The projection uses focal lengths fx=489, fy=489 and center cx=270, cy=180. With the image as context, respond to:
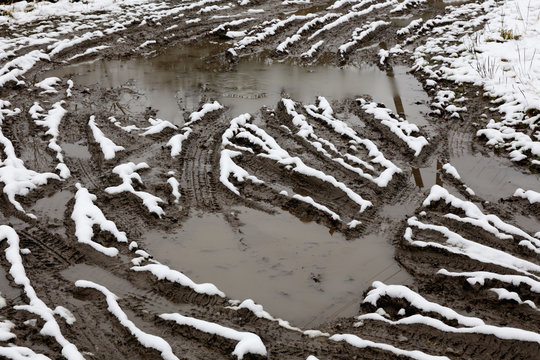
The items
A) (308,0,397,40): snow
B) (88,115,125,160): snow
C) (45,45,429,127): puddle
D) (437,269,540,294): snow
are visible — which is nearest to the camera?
(437,269,540,294): snow

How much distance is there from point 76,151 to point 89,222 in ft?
6.34

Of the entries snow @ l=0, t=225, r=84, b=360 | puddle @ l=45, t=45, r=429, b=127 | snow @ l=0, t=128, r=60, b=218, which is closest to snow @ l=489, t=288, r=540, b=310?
snow @ l=0, t=225, r=84, b=360

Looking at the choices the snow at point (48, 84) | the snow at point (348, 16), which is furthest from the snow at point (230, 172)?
the snow at point (348, 16)

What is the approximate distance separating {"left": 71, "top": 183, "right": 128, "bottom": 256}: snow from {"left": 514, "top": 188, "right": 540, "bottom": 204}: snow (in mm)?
4595

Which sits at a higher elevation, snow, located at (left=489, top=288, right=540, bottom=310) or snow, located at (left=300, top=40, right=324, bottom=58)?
snow, located at (left=300, top=40, right=324, bottom=58)

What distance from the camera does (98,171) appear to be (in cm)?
643

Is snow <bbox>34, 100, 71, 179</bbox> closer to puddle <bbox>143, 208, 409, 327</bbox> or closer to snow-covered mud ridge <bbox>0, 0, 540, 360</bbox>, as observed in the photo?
snow-covered mud ridge <bbox>0, 0, 540, 360</bbox>

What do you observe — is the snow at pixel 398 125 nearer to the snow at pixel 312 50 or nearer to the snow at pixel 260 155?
the snow at pixel 260 155

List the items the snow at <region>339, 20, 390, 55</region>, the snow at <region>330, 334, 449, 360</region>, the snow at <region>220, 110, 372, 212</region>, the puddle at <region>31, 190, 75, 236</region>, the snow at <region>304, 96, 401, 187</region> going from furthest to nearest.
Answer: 1. the snow at <region>339, 20, 390, 55</region>
2. the snow at <region>304, 96, 401, 187</region>
3. the snow at <region>220, 110, 372, 212</region>
4. the puddle at <region>31, 190, 75, 236</region>
5. the snow at <region>330, 334, 449, 360</region>

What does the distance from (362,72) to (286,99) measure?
7.78 ft

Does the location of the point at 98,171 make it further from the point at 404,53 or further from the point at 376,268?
the point at 404,53

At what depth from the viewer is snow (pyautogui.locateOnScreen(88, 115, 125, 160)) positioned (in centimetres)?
675

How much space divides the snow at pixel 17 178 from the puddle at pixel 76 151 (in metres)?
0.60

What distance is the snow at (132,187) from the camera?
5660 mm
